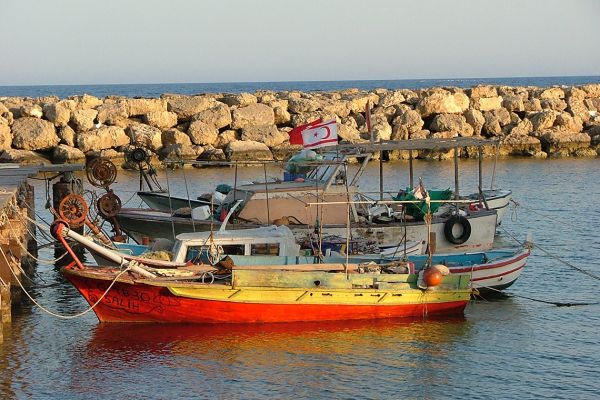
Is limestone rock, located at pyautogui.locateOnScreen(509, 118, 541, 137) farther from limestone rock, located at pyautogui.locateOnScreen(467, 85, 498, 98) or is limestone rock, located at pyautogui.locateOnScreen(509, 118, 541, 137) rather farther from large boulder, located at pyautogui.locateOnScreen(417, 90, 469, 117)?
limestone rock, located at pyautogui.locateOnScreen(467, 85, 498, 98)

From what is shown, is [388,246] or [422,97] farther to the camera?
[422,97]

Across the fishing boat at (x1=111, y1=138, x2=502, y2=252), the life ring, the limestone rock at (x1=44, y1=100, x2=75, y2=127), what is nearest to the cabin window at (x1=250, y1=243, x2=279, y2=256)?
the fishing boat at (x1=111, y1=138, x2=502, y2=252)

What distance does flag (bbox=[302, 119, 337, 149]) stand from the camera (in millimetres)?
25703

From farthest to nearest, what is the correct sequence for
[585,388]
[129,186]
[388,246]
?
[129,186] → [388,246] → [585,388]

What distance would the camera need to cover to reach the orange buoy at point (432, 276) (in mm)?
21828

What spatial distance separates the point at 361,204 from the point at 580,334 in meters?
7.49

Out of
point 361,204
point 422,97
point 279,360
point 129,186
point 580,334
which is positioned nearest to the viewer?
point 279,360

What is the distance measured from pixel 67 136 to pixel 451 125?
19.4m

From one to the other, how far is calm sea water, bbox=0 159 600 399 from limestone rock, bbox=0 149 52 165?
22.7 meters

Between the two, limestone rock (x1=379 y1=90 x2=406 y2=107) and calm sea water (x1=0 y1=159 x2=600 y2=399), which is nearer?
calm sea water (x1=0 y1=159 x2=600 y2=399)

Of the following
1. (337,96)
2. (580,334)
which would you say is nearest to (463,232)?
(580,334)

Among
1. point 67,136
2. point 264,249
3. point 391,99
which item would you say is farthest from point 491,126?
point 264,249

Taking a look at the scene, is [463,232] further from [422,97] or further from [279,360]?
[422,97]

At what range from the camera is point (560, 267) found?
Answer: 27.9 meters
